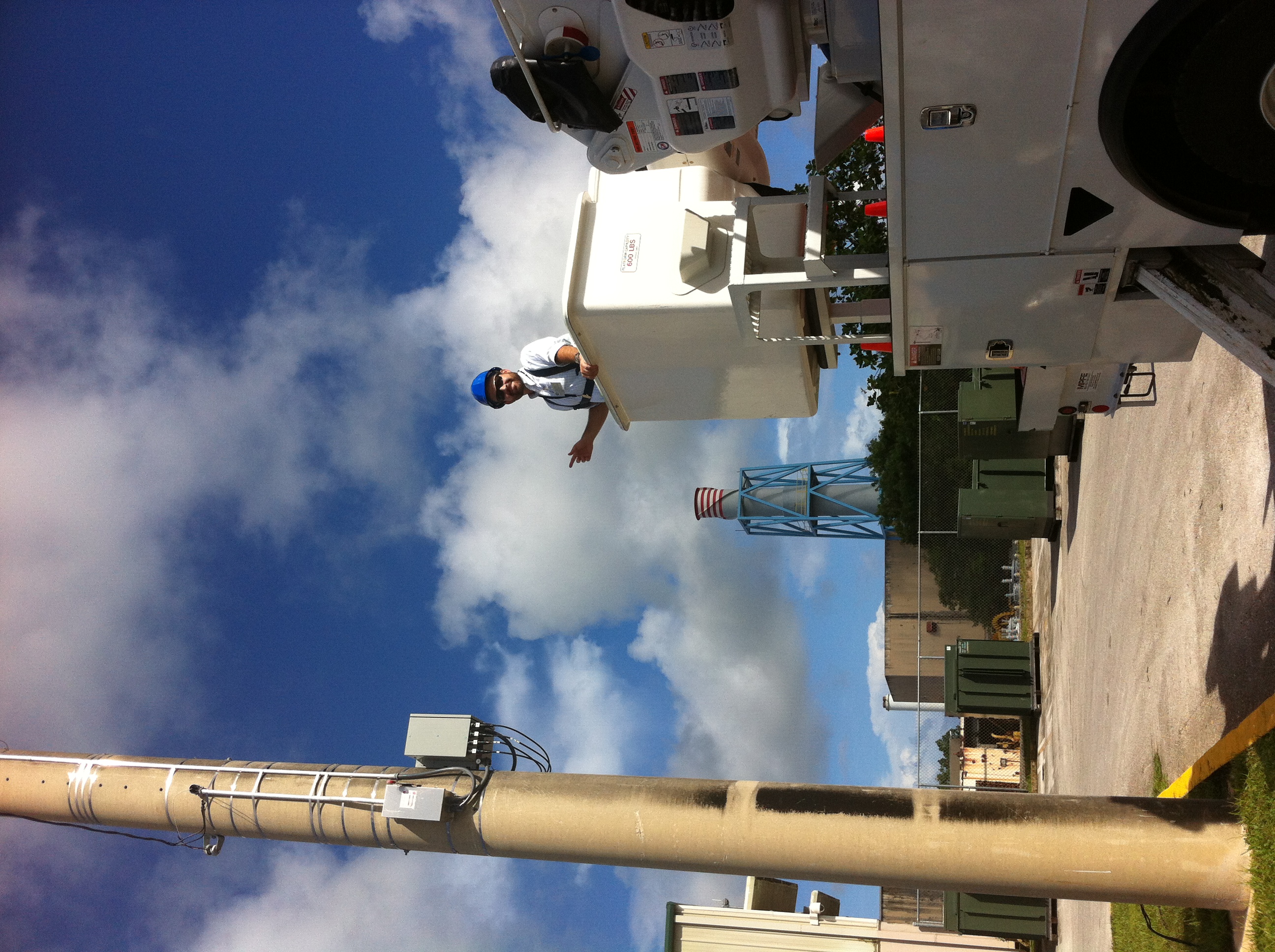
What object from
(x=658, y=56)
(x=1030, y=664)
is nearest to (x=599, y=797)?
(x=658, y=56)

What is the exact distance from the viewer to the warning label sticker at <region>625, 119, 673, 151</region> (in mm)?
6230

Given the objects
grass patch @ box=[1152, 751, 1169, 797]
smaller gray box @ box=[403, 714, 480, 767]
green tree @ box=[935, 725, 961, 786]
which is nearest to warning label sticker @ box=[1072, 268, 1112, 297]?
grass patch @ box=[1152, 751, 1169, 797]

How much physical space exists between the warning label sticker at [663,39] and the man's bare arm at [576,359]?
7.95ft

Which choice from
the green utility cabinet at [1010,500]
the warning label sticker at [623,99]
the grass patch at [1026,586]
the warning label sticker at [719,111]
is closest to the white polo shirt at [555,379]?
the warning label sticker at [623,99]

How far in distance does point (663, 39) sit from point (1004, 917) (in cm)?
1776

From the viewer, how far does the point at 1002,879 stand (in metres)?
6.30

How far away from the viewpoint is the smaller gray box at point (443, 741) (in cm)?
768

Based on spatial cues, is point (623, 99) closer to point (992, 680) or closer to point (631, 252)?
point (631, 252)

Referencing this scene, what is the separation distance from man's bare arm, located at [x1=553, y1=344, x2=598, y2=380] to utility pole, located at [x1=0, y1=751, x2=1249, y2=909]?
3.13 m

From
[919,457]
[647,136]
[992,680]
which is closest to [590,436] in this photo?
[647,136]

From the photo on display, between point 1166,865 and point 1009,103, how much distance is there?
4740 mm

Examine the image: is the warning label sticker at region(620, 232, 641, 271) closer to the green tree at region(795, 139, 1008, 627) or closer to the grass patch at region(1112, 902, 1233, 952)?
the green tree at region(795, 139, 1008, 627)

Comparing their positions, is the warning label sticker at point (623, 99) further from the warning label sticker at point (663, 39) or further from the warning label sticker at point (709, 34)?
the warning label sticker at point (709, 34)

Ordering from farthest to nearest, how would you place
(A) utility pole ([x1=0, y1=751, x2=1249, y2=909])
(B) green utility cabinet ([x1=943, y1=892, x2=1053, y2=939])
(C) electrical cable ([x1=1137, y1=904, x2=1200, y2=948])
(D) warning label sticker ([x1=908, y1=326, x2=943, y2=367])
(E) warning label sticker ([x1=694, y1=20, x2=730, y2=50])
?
(B) green utility cabinet ([x1=943, y1=892, x2=1053, y2=939]) → (C) electrical cable ([x1=1137, y1=904, x2=1200, y2=948]) → (D) warning label sticker ([x1=908, y1=326, x2=943, y2=367]) → (A) utility pole ([x1=0, y1=751, x2=1249, y2=909]) → (E) warning label sticker ([x1=694, y1=20, x2=730, y2=50])
